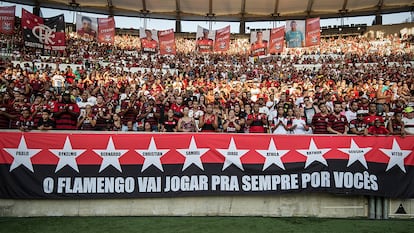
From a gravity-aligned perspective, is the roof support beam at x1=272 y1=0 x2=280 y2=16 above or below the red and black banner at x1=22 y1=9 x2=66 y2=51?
above

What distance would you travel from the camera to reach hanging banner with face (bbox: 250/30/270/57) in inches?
1252

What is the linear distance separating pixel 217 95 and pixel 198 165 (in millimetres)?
5734

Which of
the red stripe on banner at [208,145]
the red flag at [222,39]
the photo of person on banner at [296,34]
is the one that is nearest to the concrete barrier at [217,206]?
the red stripe on banner at [208,145]

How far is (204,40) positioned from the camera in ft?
112

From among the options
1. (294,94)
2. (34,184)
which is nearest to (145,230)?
(34,184)

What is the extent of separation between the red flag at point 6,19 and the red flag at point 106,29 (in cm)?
822

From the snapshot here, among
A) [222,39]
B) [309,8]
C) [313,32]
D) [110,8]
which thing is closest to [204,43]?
[222,39]

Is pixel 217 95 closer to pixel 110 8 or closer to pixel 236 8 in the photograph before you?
pixel 236 8

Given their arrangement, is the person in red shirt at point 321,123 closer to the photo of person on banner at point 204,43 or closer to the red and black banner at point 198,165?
the red and black banner at point 198,165

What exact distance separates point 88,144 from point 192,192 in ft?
7.08

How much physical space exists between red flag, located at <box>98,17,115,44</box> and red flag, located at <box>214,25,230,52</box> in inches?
384

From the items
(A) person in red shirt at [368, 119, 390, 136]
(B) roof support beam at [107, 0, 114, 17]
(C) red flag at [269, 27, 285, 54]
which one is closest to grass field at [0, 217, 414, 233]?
(A) person in red shirt at [368, 119, 390, 136]

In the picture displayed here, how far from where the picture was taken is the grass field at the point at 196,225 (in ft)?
18.1

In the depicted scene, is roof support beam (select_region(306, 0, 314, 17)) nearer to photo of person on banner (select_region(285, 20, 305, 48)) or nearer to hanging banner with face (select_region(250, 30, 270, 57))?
photo of person on banner (select_region(285, 20, 305, 48))
